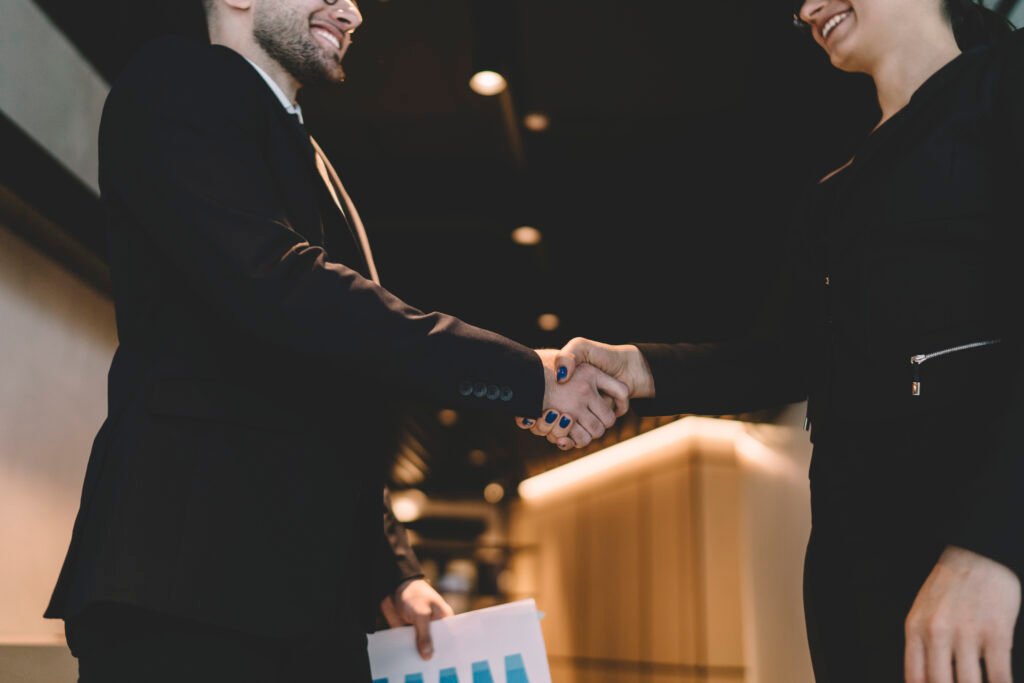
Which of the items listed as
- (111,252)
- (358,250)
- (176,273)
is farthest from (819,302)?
(111,252)

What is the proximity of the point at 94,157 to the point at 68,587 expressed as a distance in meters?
2.79

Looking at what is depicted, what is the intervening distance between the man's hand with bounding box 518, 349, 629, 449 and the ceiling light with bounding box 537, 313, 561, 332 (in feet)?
15.9

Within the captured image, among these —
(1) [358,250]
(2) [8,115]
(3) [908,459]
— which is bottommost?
(3) [908,459]

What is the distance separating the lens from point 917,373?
41.1 inches

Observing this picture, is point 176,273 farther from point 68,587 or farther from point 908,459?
point 908,459

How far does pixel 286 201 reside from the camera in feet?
4.20

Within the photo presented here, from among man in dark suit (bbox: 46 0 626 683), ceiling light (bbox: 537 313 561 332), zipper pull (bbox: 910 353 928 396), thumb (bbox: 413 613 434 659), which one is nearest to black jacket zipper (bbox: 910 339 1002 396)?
zipper pull (bbox: 910 353 928 396)

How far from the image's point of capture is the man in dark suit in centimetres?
105

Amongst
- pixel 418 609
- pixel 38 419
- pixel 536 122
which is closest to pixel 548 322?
pixel 536 122

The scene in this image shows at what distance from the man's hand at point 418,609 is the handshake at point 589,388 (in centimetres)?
36

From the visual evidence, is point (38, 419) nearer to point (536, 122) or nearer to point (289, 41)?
point (289, 41)

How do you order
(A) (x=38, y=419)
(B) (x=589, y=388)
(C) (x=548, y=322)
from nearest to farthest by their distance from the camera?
(B) (x=589, y=388) < (A) (x=38, y=419) < (C) (x=548, y=322)

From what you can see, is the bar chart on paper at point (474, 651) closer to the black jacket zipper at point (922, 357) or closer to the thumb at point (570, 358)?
the thumb at point (570, 358)

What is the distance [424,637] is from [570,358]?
0.58 meters
